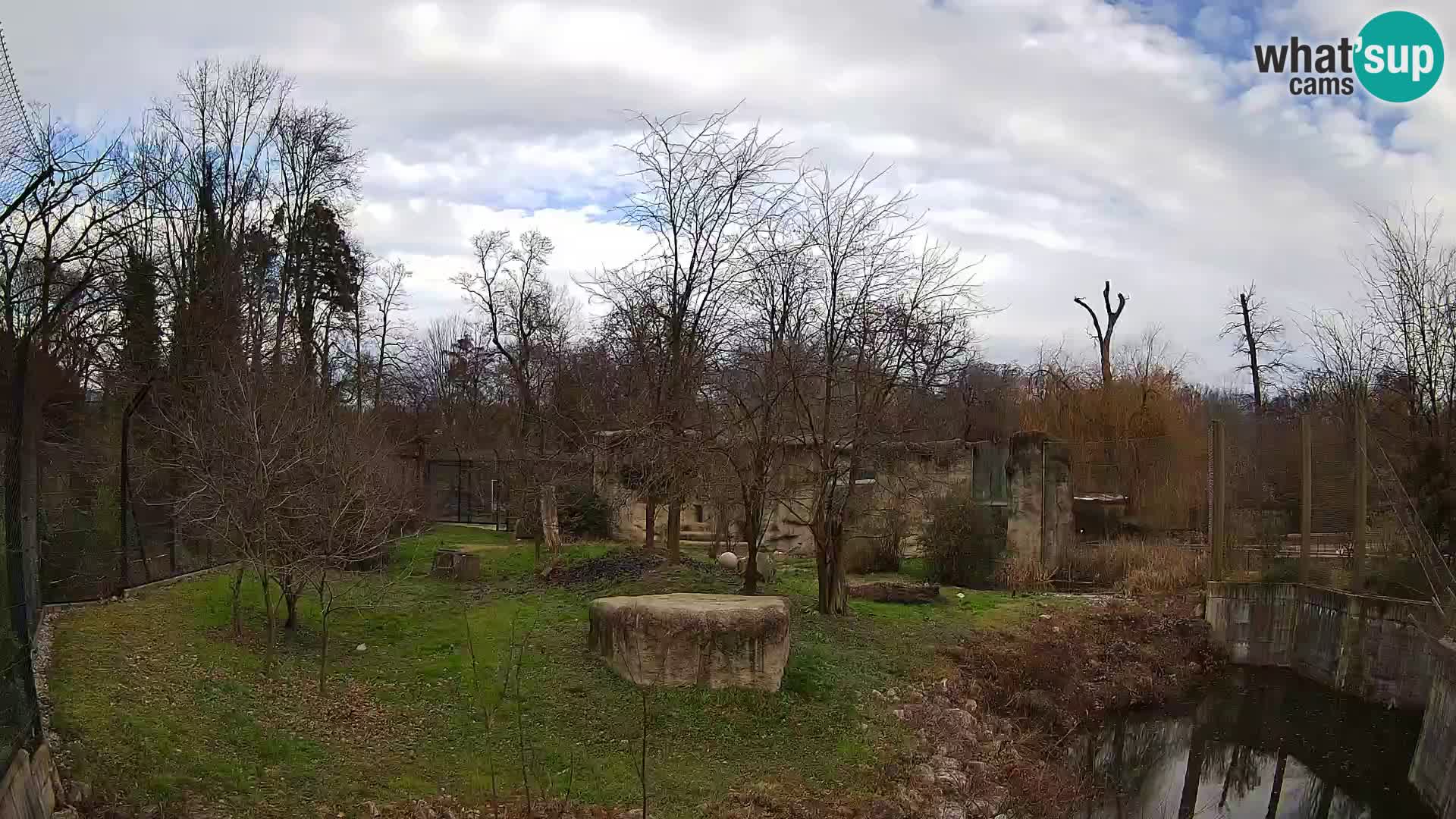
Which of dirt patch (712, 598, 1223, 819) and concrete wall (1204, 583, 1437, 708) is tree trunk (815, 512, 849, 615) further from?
concrete wall (1204, 583, 1437, 708)

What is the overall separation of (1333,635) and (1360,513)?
5.70 feet

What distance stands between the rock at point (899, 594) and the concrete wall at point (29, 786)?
11.7 meters

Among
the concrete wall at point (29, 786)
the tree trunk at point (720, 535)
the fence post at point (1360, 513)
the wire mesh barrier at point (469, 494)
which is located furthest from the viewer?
the wire mesh barrier at point (469, 494)

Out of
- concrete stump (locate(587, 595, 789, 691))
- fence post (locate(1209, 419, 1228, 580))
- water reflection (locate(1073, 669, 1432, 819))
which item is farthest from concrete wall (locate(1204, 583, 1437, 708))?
concrete stump (locate(587, 595, 789, 691))

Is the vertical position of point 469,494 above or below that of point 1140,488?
below

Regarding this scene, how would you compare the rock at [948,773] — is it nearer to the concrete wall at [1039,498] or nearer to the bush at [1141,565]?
the bush at [1141,565]

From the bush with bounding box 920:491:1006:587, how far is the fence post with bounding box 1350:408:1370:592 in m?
6.15

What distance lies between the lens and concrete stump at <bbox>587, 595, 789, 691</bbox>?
962 cm

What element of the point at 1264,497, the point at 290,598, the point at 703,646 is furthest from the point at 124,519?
the point at 1264,497

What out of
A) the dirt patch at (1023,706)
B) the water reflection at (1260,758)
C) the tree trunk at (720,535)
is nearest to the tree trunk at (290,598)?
the dirt patch at (1023,706)

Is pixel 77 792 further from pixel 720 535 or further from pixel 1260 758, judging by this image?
pixel 720 535

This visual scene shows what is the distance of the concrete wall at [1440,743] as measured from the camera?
355 inches

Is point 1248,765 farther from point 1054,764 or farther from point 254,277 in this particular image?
point 254,277

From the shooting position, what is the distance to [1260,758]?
39.2 ft
